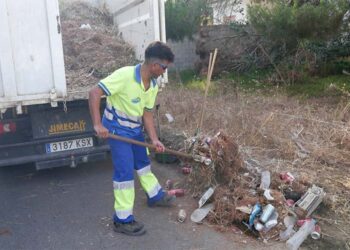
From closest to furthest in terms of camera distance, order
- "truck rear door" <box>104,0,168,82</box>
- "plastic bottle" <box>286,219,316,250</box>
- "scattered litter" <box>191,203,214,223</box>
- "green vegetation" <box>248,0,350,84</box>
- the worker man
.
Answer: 1. "plastic bottle" <box>286,219,316,250</box>
2. the worker man
3. "scattered litter" <box>191,203,214,223</box>
4. "truck rear door" <box>104,0,168,82</box>
5. "green vegetation" <box>248,0,350,84</box>

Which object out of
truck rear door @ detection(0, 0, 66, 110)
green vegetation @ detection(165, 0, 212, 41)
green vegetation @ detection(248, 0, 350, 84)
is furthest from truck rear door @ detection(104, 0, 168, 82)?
green vegetation @ detection(165, 0, 212, 41)

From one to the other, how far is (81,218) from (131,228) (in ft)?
2.11

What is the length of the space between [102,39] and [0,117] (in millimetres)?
2227

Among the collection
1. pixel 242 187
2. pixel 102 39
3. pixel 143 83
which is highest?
pixel 102 39

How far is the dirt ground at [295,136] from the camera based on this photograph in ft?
12.7

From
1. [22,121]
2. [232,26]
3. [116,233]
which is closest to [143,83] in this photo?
[116,233]

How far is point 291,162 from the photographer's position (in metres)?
4.85

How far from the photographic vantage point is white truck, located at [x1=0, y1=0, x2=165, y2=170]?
4145 millimetres

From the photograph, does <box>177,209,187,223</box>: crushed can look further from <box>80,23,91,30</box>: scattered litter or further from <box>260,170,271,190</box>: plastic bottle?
<box>80,23,91,30</box>: scattered litter

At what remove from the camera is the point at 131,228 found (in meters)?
3.73

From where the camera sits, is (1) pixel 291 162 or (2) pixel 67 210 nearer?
(2) pixel 67 210

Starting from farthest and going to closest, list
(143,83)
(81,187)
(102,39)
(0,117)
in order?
(102,39) → (81,187) → (0,117) → (143,83)

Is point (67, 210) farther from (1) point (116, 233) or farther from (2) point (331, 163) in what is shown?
(2) point (331, 163)

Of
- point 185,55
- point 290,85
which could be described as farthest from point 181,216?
point 185,55
